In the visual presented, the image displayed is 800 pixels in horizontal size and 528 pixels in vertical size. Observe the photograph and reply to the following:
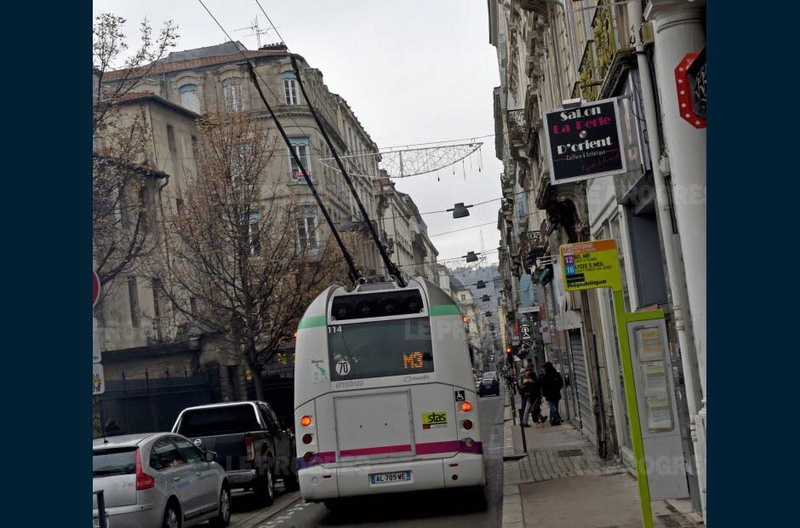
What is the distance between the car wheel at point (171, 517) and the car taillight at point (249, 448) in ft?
15.7

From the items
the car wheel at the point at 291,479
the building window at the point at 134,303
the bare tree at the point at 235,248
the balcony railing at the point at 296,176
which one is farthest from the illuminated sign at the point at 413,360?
the balcony railing at the point at 296,176

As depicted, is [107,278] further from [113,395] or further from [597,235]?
[597,235]

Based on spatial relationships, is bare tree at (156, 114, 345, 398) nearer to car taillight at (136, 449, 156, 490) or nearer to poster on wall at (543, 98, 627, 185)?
car taillight at (136, 449, 156, 490)

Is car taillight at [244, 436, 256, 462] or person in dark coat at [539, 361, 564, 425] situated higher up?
person in dark coat at [539, 361, 564, 425]

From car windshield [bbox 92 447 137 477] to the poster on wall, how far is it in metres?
6.22

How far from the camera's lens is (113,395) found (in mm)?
33969

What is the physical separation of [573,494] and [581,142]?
509 cm

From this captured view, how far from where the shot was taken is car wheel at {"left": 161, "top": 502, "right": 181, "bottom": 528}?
43.4 feet

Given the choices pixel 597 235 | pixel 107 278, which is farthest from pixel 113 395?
pixel 597 235

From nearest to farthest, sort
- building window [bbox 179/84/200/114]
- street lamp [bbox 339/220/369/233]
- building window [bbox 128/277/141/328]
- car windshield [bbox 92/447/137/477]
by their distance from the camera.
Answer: car windshield [bbox 92/447/137/477], building window [bbox 128/277/141/328], street lamp [bbox 339/220/369/233], building window [bbox 179/84/200/114]

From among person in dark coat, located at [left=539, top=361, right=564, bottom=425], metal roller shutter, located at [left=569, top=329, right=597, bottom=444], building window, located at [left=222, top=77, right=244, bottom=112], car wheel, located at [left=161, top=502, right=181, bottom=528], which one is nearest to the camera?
car wheel, located at [left=161, top=502, right=181, bottom=528]

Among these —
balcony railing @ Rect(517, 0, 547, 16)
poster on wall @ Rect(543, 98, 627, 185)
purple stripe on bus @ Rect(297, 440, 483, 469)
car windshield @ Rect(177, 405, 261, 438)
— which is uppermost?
balcony railing @ Rect(517, 0, 547, 16)

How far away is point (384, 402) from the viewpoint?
14.9m

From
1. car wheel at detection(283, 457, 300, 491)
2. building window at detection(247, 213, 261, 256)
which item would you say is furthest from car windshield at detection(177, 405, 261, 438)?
building window at detection(247, 213, 261, 256)
